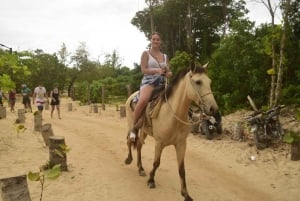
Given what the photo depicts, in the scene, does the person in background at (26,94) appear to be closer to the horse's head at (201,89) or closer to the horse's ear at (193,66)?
the horse's head at (201,89)

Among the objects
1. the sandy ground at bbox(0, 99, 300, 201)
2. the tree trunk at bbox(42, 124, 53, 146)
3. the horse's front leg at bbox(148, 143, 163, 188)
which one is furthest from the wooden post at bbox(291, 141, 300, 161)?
the tree trunk at bbox(42, 124, 53, 146)

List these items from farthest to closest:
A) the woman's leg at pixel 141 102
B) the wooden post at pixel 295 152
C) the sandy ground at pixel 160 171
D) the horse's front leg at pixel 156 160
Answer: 1. the wooden post at pixel 295 152
2. the woman's leg at pixel 141 102
3. the sandy ground at pixel 160 171
4. the horse's front leg at pixel 156 160

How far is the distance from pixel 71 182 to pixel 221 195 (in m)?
2.76

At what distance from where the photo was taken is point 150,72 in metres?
6.27

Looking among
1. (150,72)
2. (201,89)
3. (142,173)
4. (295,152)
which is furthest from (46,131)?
(295,152)

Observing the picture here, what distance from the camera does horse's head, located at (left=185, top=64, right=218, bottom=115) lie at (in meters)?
4.76

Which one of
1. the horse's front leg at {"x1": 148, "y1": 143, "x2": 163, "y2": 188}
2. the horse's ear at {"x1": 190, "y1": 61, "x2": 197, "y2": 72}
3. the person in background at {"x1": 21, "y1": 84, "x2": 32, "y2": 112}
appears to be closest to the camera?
the horse's ear at {"x1": 190, "y1": 61, "x2": 197, "y2": 72}

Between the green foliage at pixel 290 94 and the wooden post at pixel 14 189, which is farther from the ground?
the green foliage at pixel 290 94

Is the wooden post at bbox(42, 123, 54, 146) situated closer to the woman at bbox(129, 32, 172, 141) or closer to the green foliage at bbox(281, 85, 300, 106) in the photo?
the woman at bbox(129, 32, 172, 141)

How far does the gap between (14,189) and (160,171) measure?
13.0 ft

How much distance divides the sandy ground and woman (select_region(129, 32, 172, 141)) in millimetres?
1110

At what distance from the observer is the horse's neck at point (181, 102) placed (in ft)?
18.3

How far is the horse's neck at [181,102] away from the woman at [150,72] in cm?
67

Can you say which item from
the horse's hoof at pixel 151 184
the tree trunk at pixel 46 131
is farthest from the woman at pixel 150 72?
the tree trunk at pixel 46 131
